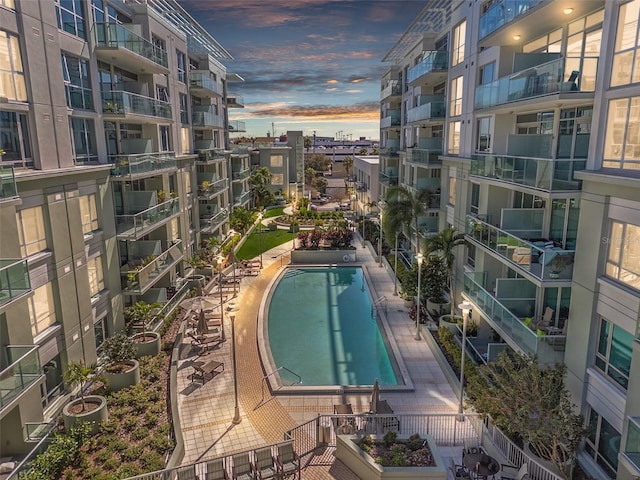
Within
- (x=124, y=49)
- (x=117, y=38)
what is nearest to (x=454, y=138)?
(x=124, y=49)

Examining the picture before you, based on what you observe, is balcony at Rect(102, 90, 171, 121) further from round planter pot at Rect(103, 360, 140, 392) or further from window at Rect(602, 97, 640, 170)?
window at Rect(602, 97, 640, 170)

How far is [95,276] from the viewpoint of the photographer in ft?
61.3

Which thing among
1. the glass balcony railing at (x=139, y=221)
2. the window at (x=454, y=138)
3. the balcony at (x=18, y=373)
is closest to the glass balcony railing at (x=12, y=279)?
the balcony at (x=18, y=373)

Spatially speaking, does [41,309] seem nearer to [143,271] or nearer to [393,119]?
[143,271]

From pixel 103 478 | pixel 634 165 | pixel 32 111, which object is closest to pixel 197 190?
pixel 32 111

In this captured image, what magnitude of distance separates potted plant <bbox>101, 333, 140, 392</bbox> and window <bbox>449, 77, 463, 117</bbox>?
67.2 feet

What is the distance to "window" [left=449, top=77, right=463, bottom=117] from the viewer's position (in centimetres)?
2408

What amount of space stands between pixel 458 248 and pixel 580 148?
9.84 metres

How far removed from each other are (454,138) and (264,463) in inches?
793

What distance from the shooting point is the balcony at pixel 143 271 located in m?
20.6

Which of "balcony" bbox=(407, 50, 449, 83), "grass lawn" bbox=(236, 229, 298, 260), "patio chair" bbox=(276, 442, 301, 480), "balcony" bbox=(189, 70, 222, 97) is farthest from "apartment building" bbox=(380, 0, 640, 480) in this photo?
"grass lawn" bbox=(236, 229, 298, 260)

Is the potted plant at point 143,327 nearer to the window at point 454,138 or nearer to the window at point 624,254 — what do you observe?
the window at point 624,254

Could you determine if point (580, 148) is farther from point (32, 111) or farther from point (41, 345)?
point (41, 345)

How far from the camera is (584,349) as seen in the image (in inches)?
491
